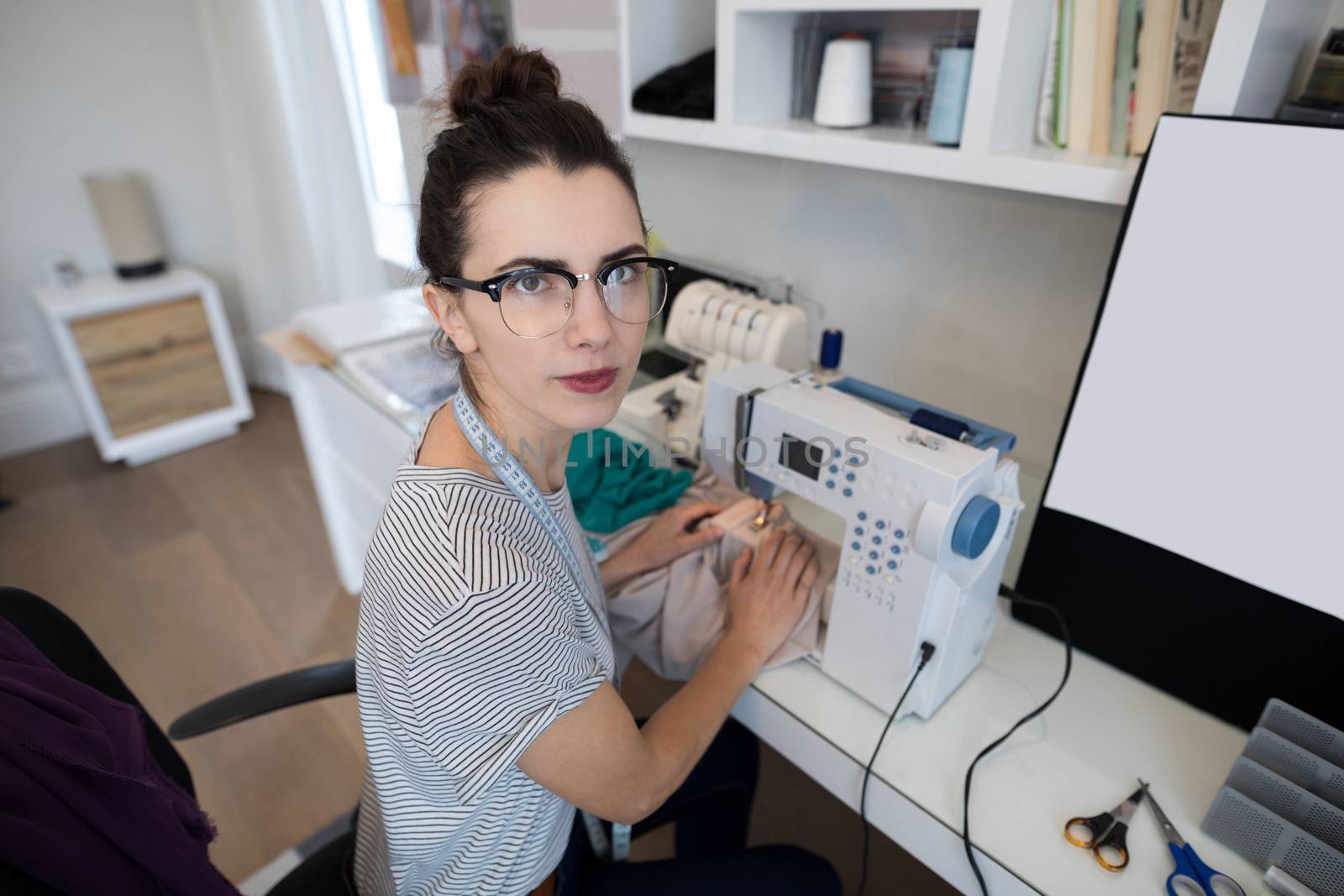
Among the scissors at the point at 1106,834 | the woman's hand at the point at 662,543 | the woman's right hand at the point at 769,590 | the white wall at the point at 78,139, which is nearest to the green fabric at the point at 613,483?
the woman's hand at the point at 662,543

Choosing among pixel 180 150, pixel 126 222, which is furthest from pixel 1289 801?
pixel 180 150

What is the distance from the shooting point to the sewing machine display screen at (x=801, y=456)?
2.85 ft

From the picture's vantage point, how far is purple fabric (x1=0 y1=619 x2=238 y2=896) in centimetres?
52

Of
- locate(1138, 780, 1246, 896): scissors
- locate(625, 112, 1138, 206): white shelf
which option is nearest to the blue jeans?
locate(1138, 780, 1246, 896): scissors

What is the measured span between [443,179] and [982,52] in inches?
26.3

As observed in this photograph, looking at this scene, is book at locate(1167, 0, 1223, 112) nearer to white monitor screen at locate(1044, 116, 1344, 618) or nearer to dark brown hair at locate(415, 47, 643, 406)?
white monitor screen at locate(1044, 116, 1344, 618)

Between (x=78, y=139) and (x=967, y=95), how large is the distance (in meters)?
3.26

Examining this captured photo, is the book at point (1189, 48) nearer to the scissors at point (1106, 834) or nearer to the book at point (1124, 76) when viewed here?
the book at point (1124, 76)

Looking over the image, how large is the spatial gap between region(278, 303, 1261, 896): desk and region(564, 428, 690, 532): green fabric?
358 mm

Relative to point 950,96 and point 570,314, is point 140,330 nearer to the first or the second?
point 570,314

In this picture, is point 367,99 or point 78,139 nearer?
point 367,99

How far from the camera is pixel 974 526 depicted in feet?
2.51

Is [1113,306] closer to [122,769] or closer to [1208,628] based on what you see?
[1208,628]

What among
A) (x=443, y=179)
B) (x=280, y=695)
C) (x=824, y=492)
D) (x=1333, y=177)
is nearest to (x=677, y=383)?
(x=824, y=492)
